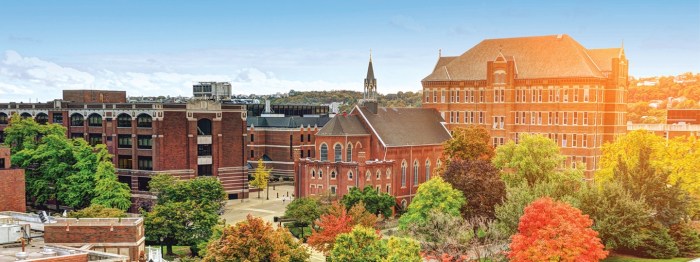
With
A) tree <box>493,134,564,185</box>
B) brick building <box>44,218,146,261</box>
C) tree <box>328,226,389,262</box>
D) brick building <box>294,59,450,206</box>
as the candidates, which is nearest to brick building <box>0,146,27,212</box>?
brick building <box>44,218,146,261</box>

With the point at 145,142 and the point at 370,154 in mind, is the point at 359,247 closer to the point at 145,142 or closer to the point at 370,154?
the point at 370,154

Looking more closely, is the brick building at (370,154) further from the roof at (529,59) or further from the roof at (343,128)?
the roof at (529,59)

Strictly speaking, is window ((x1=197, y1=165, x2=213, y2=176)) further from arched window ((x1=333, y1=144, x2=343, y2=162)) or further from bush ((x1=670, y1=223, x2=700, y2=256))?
bush ((x1=670, y1=223, x2=700, y2=256))

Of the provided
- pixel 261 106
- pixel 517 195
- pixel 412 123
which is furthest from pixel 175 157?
pixel 261 106

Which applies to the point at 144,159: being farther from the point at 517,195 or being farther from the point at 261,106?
the point at 261,106

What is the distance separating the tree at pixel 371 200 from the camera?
67.5 metres

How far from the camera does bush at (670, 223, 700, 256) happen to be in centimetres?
5681

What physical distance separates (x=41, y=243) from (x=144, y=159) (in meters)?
47.2

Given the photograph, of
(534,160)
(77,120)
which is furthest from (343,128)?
(77,120)

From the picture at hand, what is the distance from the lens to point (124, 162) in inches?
3408

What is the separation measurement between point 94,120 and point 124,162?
701cm

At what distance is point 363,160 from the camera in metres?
78.7

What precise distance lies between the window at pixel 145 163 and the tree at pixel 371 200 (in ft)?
90.0

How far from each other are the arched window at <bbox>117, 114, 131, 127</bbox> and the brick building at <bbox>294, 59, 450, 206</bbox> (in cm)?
2103
